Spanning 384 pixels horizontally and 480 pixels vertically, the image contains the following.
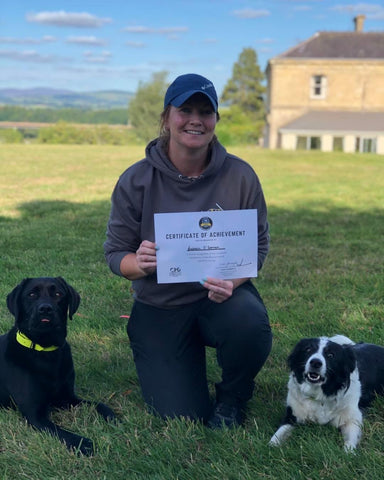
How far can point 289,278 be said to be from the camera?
6043 millimetres

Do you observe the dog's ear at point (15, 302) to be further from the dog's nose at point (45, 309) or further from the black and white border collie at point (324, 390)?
the black and white border collie at point (324, 390)

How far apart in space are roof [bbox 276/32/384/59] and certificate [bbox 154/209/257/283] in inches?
1730

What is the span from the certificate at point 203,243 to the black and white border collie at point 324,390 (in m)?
0.62

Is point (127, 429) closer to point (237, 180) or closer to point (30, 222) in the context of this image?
point (237, 180)

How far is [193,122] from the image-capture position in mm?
3309

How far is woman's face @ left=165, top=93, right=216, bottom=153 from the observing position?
10.8 feet

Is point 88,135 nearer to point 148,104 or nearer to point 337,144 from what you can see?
point 148,104

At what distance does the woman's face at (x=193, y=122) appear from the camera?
3.29 m

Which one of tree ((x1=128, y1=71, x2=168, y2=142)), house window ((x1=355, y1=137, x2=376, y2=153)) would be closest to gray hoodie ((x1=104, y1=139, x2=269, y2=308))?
house window ((x1=355, y1=137, x2=376, y2=153))

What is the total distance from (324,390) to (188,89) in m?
1.80

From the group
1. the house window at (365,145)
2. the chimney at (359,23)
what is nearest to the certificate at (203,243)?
the house window at (365,145)

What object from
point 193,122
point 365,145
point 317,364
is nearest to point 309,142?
point 365,145
